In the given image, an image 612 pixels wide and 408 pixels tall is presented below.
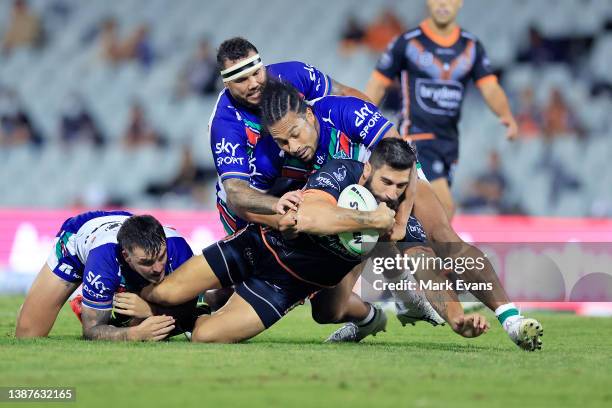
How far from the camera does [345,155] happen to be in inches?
319

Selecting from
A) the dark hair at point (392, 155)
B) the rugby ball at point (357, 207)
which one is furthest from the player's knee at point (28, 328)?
the dark hair at point (392, 155)

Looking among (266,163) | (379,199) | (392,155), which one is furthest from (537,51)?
(392,155)

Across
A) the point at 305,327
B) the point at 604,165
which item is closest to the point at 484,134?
the point at 604,165

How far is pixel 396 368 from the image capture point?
6363 millimetres

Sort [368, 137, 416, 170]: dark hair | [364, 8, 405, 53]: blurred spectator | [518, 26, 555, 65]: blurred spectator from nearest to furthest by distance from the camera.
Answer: [368, 137, 416, 170]: dark hair < [518, 26, 555, 65]: blurred spectator < [364, 8, 405, 53]: blurred spectator

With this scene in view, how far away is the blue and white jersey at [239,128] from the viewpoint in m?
8.01

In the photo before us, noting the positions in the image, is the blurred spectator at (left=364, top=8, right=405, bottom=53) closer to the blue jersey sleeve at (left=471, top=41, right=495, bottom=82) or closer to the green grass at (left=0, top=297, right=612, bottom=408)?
the blue jersey sleeve at (left=471, top=41, right=495, bottom=82)

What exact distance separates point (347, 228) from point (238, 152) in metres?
1.30

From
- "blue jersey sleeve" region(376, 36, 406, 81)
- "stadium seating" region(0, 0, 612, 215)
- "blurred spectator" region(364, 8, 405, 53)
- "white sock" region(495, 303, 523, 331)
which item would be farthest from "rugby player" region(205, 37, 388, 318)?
"blurred spectator" region(364, 8, 405, 53)

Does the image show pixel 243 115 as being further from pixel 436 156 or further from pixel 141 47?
pixel 141 47

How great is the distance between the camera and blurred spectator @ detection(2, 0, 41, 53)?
20984 millimetres

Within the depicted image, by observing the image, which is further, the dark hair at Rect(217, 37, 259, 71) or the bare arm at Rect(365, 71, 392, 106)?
the bare arm at Rect(365, 71, 392, 106)

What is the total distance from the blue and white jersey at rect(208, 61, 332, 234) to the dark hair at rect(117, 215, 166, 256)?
26.8 inches

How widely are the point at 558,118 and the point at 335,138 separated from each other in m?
9.88
